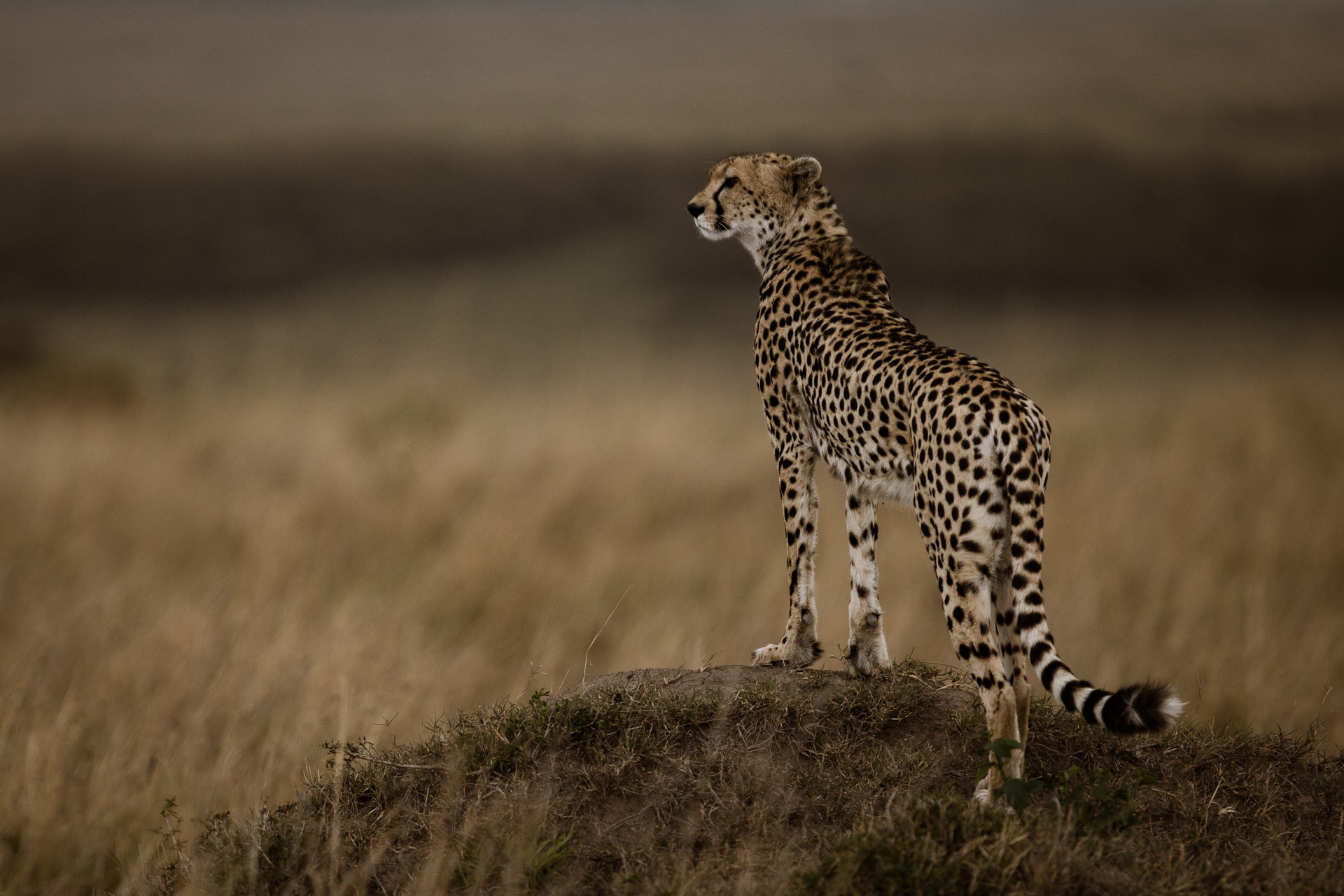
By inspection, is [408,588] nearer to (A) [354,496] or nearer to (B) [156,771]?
(A) [354,496]

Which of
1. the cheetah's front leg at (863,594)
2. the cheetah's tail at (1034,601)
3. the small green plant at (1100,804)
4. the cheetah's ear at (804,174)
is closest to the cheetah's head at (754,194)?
the cheetah's ear at (804,174)

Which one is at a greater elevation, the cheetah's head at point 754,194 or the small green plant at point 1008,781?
the cheetah's head at point 754,194

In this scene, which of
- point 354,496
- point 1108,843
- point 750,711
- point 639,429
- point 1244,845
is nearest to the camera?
point 1108,843

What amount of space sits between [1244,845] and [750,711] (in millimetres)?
1309

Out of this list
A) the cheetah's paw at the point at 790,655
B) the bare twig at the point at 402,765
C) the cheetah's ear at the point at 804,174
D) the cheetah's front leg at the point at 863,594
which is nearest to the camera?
the bare twig at the point at 402,765

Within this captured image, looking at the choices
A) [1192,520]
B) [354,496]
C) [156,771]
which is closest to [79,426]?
[354,496]

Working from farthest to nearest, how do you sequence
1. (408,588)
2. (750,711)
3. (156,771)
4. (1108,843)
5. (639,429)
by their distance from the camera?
(639,429), (408,588), (156,771), (750,711), (1108,843)

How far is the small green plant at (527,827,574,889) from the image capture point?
105 inches

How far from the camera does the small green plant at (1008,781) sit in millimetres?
2479

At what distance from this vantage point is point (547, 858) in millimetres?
2676

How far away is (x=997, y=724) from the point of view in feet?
8.88

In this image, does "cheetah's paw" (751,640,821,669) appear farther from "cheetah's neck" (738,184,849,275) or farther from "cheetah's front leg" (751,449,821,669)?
"cheetah's neck" (738,184,849,275)

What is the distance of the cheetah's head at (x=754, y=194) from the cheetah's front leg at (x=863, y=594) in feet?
3.54

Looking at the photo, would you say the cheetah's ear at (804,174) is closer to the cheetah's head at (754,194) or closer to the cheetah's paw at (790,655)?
the cheetah's head at (754,194)
